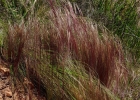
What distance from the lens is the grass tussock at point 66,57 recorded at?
2.25 metres

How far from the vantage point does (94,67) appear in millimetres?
2504

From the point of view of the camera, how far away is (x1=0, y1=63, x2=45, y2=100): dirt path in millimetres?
2217

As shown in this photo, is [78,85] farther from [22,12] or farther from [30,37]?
[22,12]

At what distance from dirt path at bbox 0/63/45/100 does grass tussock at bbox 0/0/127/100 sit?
0.05 m

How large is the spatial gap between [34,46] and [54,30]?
0.23m

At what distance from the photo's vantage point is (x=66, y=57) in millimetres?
2352

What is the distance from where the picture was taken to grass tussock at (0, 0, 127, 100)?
2252mm

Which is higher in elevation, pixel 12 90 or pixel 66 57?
pixel 66 57

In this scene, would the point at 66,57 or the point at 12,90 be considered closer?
the point at 12,90

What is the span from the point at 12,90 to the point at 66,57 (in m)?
0.38

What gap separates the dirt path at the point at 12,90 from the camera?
222 centimetres

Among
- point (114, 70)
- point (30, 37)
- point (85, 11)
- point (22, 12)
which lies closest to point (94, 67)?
point (114, 70)

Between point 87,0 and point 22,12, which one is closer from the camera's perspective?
point 22,12

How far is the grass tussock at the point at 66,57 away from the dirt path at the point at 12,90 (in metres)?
0.05
